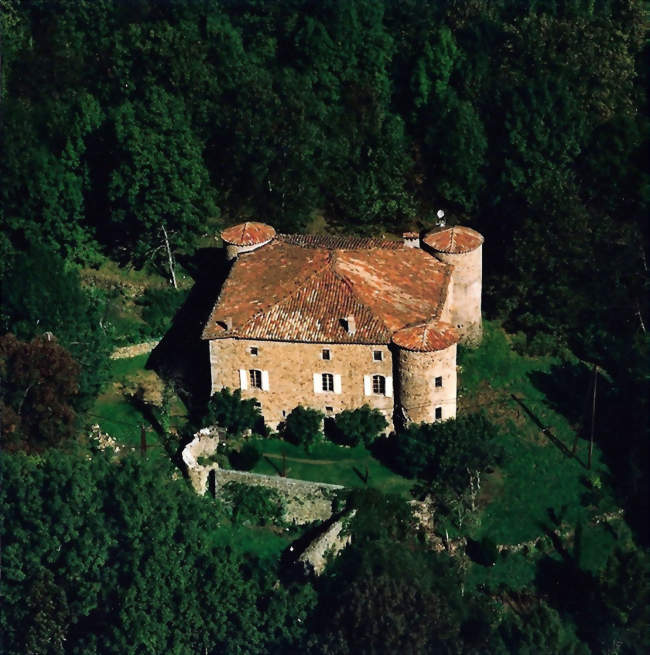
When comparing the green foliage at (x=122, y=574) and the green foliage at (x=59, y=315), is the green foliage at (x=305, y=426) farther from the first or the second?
the green foliage at (x=59, y=315)

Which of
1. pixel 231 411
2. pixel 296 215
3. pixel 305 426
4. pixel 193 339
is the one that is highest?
pixel 296 215

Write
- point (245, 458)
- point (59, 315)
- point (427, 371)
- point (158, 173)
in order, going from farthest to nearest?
point (158, 173)
point (59, 315)
point (245, 458)
point (427, 371)

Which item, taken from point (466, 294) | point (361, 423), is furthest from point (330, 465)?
point (466, 294)

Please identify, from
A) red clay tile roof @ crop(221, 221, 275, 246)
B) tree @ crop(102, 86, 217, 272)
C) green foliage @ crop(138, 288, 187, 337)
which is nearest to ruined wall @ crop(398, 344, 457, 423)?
red clay tile roof @ crop(221, 221, 275, 246)

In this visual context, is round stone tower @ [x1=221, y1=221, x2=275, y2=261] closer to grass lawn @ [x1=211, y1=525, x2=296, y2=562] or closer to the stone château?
the stone château

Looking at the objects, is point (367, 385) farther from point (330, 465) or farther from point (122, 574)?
point (122, 574)

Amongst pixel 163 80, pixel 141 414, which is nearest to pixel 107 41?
pixel 163 80
